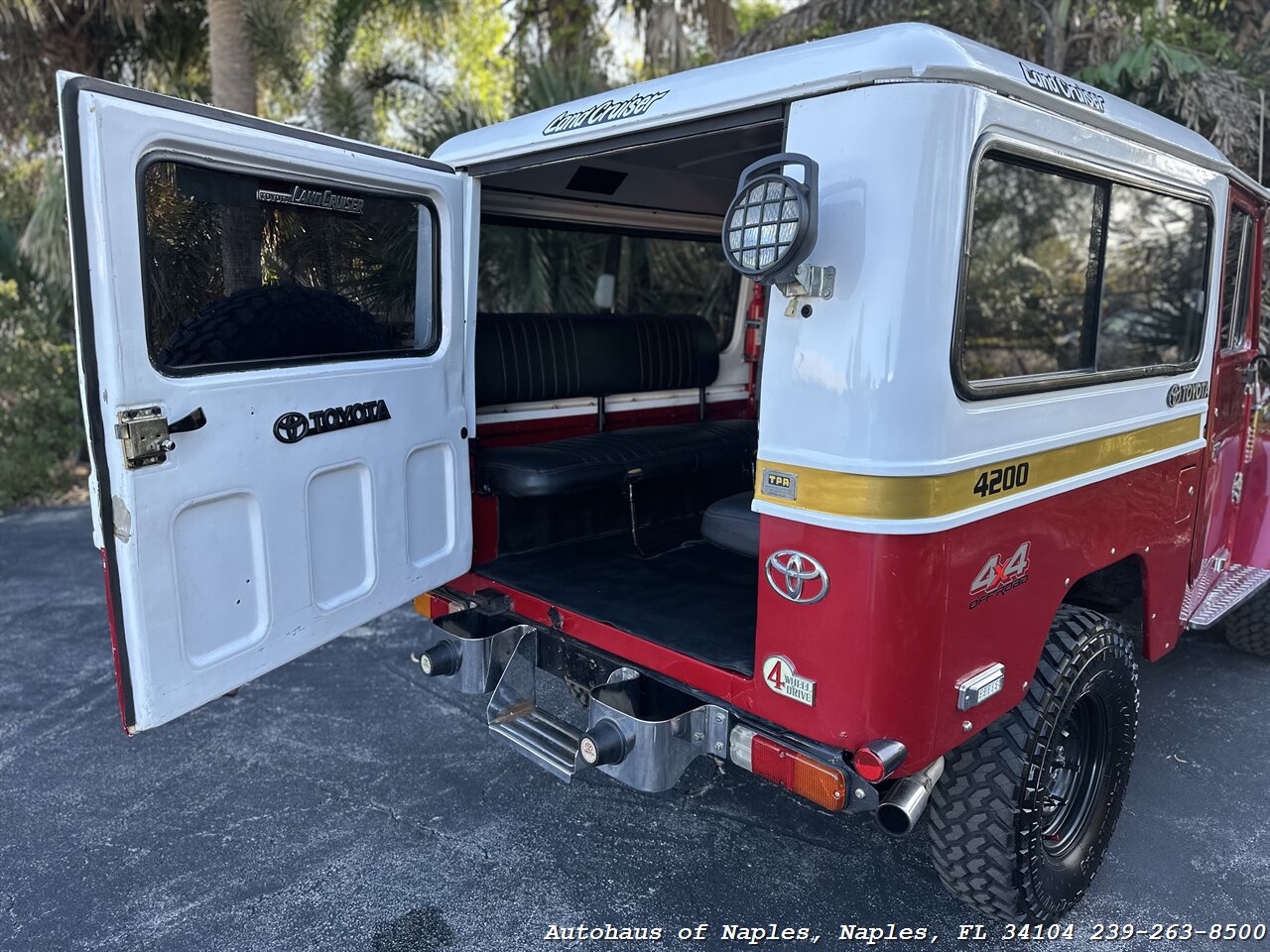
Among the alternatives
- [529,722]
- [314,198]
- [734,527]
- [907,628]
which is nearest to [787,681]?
[907,628]

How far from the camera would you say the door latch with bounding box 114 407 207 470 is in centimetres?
202

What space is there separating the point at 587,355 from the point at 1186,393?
2.35 m

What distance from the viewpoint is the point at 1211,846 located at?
9.53 feet

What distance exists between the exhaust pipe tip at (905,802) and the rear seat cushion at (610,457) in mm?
1606

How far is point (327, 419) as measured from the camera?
2555mm

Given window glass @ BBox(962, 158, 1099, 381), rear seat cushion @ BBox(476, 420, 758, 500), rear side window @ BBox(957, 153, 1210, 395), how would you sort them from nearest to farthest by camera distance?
1. rear side window @ BBox(957, 153, 1210, 395)
2. rear seat cushion @ BBox(476, 420, 758, 500)
3. window glass @ BBox(962, 158, 1099, 381)

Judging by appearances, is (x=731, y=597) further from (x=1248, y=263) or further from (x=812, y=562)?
(x=1248, y=263)

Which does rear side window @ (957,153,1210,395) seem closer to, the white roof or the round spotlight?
the white roof

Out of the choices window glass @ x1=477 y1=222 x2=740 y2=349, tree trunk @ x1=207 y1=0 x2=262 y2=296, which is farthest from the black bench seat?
tree trunk @ x1=207 y1=0 x2=262 y2=296

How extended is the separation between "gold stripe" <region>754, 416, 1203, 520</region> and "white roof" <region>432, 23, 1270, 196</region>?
2.68 ft

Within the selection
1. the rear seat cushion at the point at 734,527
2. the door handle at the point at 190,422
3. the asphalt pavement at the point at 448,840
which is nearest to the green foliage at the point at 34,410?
the asphalt pavement at the point at 448,840

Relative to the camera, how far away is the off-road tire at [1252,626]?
13.7ft

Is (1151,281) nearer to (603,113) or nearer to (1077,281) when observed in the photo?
(1077,281)

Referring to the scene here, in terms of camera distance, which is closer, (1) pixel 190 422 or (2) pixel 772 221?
(2) pixel 772 221
